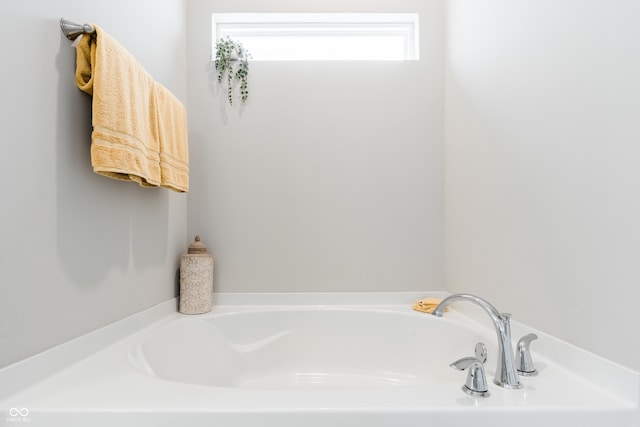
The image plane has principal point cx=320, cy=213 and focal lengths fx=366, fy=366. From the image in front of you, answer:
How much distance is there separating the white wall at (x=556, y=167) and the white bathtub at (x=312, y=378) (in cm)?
15

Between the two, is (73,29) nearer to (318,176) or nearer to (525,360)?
(318,176)

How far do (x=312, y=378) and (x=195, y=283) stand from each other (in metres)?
0.74

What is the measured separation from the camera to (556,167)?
1128mm

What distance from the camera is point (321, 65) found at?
2033mm

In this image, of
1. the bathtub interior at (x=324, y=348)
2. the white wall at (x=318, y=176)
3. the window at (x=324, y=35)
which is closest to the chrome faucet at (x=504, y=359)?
the bathtub interior at (x=324, y=348)

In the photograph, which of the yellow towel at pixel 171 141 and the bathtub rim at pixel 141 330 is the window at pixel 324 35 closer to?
the yellow towel at pixel 171 141

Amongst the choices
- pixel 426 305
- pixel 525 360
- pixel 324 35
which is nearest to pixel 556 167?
pixel 525 360

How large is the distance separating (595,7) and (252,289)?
5.88 feet

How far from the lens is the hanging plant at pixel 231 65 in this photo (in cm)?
201

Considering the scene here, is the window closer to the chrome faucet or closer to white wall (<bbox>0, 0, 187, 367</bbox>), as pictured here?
white wall (<bbox>0, 0, 187, 367</bbox>)

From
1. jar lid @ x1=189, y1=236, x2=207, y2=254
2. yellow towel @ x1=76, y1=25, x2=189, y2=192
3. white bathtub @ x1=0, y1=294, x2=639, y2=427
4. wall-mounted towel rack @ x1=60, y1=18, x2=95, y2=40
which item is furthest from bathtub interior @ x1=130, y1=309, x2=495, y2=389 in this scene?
wall-mounted towel rack @ x1=60, y1=18, x2=95, y2=40

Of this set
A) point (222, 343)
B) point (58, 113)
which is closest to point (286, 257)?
point (222, 343)

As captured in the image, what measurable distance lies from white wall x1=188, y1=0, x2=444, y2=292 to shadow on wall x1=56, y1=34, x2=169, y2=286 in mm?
627

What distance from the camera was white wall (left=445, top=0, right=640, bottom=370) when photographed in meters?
0.90
